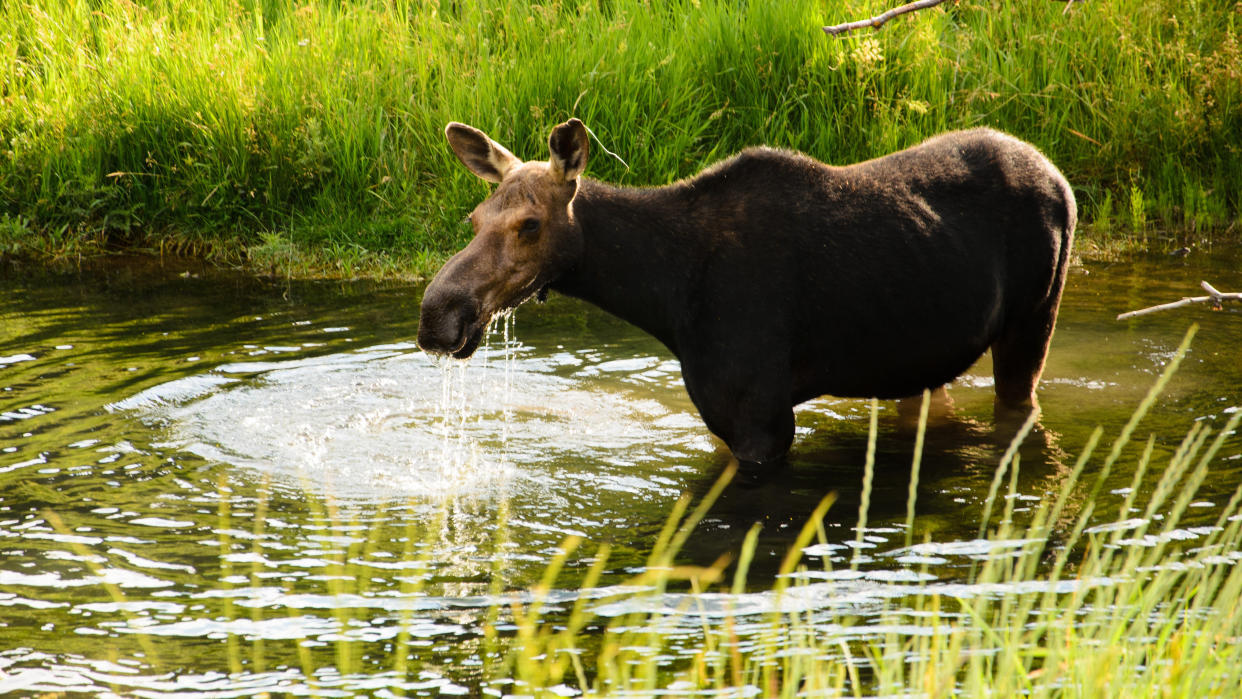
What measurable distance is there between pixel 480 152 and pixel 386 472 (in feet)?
5.20

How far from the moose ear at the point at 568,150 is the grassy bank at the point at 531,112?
4.56m

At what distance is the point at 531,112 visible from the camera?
403 inches

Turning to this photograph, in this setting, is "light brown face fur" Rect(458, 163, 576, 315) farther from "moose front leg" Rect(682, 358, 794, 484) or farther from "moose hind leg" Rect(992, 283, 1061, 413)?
"moose hind leg" Rect(992, 283, 1061, 413)

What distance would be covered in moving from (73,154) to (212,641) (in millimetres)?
7382

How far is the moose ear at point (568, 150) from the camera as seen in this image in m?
5.47

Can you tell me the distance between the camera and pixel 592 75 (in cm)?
1031

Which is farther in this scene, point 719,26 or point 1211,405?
point 719,26

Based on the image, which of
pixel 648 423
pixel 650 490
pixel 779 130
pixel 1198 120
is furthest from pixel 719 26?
pixel 650 490

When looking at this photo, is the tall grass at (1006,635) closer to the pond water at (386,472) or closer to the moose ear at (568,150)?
the pond water at (386,472)

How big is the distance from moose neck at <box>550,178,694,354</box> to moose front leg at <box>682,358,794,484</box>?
32 cm

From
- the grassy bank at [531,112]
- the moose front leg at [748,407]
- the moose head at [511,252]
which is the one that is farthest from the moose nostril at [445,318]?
the grassy bank at [531,112]

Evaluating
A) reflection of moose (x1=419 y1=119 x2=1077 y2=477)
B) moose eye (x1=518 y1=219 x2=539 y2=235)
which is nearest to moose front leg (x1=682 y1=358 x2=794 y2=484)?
reflection of moose (x1=419 y1=119 x2=1077 y2=477)

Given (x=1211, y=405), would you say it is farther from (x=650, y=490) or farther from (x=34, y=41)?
(x=34, y=41)

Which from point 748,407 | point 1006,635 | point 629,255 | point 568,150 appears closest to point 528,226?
point 568,150
